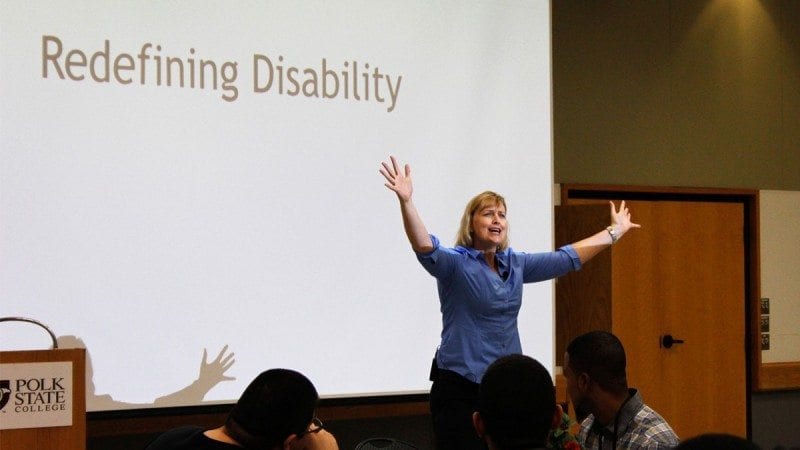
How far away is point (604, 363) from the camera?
93.8 inches

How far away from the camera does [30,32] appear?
3.58 m

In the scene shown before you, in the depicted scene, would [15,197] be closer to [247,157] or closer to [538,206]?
[247,157]

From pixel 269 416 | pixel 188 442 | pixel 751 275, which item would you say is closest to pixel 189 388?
pixel 188 442

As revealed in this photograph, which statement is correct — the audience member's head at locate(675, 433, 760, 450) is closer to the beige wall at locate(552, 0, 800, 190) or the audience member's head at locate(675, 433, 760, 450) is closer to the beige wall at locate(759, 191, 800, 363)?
the beige wall at locate(552, 0, 800, 190)

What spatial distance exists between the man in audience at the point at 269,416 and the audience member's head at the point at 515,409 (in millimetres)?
384

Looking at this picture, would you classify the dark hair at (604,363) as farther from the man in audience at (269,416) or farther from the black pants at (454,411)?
the black pants at (454,411)

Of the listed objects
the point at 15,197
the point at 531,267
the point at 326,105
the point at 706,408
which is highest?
the point at 326,105

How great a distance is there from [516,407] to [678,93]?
4.29 m

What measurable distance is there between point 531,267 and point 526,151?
0.98 m

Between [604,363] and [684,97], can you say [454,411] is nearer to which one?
[604,363]

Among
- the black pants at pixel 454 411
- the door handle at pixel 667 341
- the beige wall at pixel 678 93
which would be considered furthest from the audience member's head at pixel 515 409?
the door handle at pixel 667 341

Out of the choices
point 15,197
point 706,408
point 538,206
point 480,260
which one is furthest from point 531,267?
point 706,408

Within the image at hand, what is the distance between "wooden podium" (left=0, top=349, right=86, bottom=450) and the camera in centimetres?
277

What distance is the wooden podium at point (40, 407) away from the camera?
2773mm
